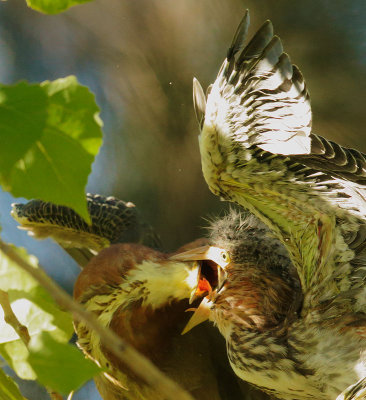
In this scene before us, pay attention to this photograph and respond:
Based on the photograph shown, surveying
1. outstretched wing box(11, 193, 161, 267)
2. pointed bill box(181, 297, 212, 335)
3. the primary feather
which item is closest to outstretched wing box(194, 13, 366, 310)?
the primary feather

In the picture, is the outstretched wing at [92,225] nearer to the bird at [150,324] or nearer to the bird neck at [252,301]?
the bird at [150,324]

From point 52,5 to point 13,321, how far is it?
22 centimetres

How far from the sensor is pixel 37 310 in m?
0.43

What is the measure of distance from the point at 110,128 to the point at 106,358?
2.90 feet

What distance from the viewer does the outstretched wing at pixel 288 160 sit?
2.80 ft

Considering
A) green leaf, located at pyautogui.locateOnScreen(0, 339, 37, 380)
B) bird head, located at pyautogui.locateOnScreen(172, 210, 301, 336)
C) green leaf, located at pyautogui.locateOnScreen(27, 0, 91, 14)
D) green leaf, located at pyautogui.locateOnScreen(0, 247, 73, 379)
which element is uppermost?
green leaf, located at pyautogui.locateOnScreen(27, 0, 91, 14)

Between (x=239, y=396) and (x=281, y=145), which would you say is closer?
(x=281, y=145)

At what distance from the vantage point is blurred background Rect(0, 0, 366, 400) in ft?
3.97

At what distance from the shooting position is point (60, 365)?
0.97 ft

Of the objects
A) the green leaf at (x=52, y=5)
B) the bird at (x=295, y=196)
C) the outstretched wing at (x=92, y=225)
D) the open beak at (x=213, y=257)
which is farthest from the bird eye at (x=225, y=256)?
the green leaf at (x=52, y=5)

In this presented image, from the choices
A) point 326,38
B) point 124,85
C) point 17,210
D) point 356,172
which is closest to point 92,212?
point 17,210

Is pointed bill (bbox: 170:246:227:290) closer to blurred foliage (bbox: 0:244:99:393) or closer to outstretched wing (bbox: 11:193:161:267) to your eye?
outstretched wing (bbox: 11:193:161:267)

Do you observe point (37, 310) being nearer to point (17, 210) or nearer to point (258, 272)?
point (258, 272)

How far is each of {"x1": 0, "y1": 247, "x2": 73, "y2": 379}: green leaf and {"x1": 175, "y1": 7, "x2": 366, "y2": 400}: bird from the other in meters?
0.50
